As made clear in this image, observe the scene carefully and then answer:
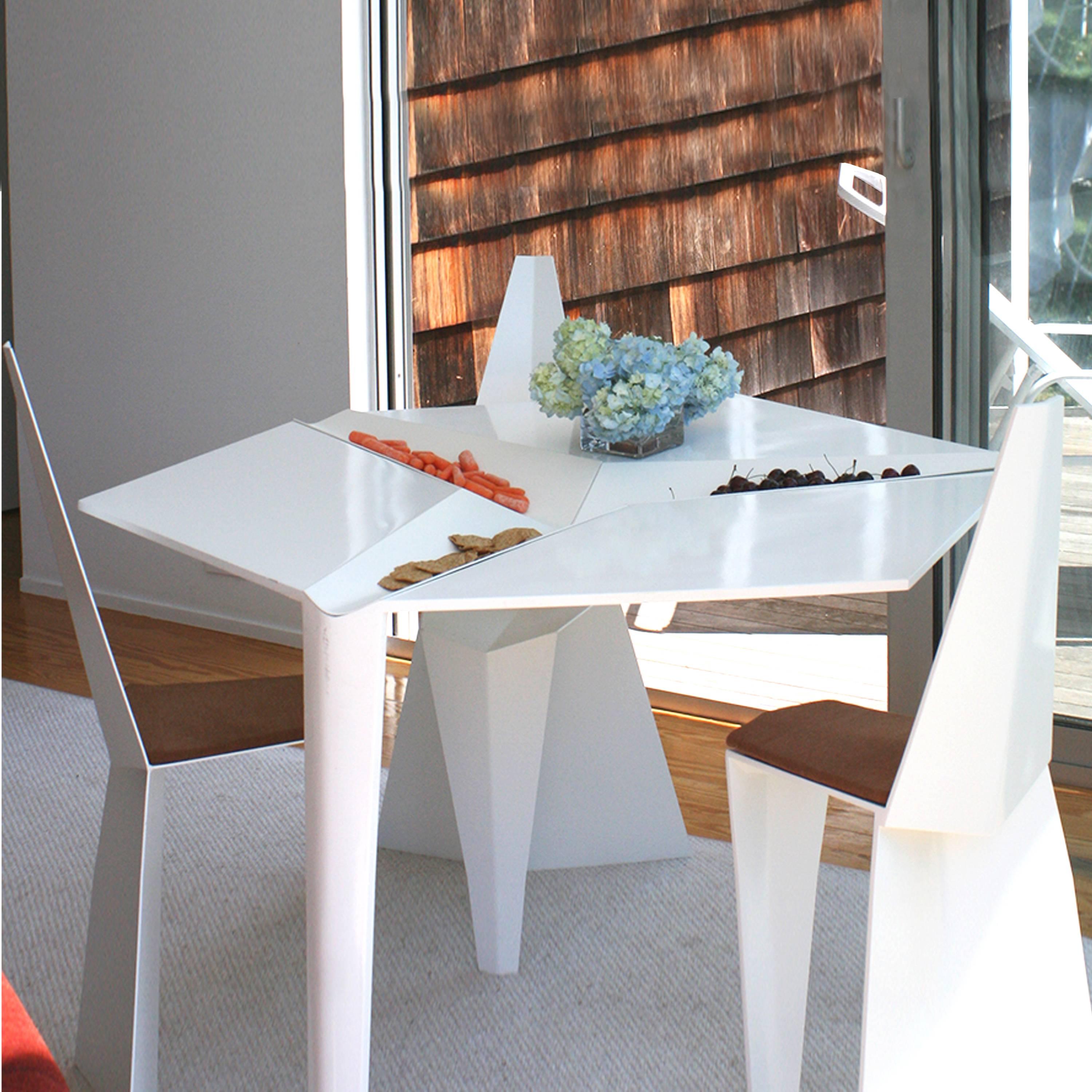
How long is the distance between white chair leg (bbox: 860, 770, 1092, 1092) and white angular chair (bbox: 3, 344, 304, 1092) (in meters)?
0.73

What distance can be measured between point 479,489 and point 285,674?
1808mm

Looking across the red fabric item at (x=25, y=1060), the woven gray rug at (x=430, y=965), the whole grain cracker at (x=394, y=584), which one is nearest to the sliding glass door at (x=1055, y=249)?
the woven gray rug at (x=430, y=965)

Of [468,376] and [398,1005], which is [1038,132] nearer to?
[468,376]

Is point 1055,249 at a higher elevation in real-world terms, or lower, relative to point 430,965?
higher

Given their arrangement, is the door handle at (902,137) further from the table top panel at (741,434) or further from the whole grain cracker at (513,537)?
the whole grain cracker at (513,537)

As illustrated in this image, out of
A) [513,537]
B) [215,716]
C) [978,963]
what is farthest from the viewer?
[215,716]

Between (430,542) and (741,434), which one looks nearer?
(430,542)

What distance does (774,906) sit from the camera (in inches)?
57.1

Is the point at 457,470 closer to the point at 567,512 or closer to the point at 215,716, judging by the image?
the point at 567,512

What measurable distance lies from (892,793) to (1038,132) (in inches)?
73.3

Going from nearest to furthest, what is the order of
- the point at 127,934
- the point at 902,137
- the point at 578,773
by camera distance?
the point at 127,934
the point at 578,773
the point at 902,137

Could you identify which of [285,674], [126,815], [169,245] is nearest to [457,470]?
[126,815]

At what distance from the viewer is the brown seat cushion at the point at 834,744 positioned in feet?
4.23

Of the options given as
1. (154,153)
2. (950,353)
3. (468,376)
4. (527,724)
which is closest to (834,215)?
(950,353)
